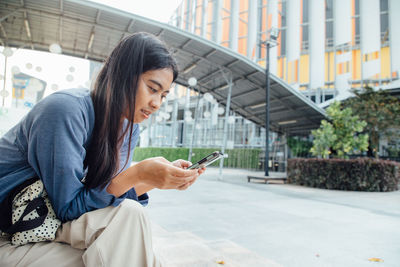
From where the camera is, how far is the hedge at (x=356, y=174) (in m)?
9.15

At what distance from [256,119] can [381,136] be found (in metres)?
6.92

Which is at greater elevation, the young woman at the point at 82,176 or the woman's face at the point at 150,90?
the woman's face at the point at 150,90

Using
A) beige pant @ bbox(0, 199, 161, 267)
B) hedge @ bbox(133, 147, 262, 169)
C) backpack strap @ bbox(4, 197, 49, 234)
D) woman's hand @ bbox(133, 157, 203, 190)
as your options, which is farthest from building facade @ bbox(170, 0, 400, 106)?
backpack strap @ bbox(4, 197, 49, 234)

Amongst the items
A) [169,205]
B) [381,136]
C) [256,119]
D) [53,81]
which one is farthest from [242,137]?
[169,205]

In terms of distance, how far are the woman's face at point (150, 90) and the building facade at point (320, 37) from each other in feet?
64.2

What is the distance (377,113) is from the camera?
43.6 ft

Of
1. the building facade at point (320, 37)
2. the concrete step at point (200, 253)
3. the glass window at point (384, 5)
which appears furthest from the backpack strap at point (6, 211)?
the glass window at point (384, 5)

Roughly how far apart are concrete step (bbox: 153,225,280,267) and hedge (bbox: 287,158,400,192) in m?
7.82

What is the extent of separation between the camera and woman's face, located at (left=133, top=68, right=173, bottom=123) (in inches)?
51.4

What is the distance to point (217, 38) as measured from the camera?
2580 cm

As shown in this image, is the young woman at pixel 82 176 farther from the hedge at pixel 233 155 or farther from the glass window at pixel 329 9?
the glass window at pixel 329 9

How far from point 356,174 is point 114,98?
990 centimetres

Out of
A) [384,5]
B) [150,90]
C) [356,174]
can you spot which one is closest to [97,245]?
[150,90]

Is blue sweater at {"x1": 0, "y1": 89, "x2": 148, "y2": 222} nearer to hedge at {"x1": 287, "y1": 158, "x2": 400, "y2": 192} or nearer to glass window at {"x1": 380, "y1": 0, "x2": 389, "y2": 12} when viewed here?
hedge at {"x1": 287, "y1": 158, "x2": 400, "y2": 192}
